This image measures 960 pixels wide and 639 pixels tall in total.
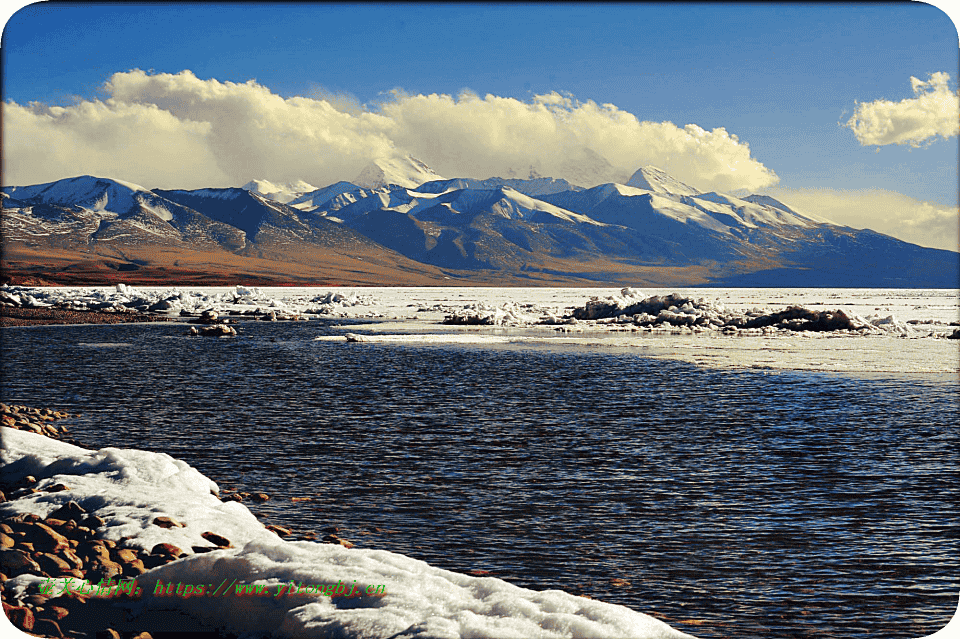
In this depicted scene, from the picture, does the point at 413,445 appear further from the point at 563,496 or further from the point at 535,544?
the point at 535,544

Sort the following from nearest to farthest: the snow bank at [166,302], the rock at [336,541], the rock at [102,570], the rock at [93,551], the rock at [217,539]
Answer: the rock at [102,570] → the rock at [93,551] → the rock at [217,539] → the rock at [336,541] → the snow bank at [166,302]

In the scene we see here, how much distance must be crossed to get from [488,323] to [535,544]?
168 ft

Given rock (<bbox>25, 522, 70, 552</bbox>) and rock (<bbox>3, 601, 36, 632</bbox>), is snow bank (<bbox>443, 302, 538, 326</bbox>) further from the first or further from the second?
rock (<bbox>3, 601, 36, 632</bbox>)

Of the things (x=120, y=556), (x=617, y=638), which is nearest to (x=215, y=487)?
(x=120, y=556)

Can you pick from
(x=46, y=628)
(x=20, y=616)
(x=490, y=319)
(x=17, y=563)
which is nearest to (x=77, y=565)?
(x=17, y=563)

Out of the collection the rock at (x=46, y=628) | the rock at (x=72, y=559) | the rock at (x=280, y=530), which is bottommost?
the rock at (x=46, y=628)

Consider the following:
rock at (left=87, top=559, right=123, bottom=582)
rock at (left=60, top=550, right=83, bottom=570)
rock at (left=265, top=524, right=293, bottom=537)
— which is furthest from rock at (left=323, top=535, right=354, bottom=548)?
rock at (left=60, top=550, right=83, bottom=570)

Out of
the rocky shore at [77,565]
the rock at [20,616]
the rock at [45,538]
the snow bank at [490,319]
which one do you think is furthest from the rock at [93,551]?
the snow bank at [490,319]

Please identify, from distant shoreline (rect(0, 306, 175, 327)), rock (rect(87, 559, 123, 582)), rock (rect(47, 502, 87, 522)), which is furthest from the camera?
distant shoreline (rect(0, 306, 175, 327))

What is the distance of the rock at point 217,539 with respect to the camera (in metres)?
9.65

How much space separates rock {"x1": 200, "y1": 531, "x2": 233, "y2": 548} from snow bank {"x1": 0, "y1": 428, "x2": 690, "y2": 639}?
9cm

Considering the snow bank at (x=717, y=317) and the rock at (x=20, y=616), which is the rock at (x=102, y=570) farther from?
the snow bank at (x=717, y=317)

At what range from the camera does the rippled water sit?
31.1 feet

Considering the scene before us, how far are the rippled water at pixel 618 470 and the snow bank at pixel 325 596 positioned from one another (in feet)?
5.90
